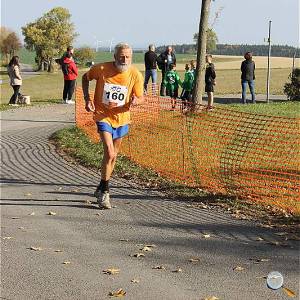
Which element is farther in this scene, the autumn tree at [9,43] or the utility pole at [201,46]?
the autumn tree at [9,43]

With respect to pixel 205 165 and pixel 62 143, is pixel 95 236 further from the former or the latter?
pixel 62 143

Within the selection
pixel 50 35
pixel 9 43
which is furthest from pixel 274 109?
pixel 9 43

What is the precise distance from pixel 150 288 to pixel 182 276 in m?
0.38

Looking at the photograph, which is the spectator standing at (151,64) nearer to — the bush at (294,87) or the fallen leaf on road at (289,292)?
the bush at (294,87)

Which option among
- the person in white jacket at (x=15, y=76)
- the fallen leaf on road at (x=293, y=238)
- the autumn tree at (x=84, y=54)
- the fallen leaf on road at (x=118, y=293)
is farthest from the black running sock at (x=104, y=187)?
the autumn tree at (x=84, y=54)

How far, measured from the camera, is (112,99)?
794 cm

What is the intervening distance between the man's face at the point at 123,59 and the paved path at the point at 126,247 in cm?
166

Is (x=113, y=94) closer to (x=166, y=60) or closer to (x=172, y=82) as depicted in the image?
(x=172, y=82)

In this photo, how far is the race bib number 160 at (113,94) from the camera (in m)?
7.92

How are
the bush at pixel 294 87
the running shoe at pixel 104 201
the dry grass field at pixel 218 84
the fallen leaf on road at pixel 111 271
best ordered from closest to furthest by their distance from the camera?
the fallen leaf on road at pixel 111 271 < the running shoe at pixel 104 201 < the bush at pixel 294 87 < the dry grass field at pixel 218 84

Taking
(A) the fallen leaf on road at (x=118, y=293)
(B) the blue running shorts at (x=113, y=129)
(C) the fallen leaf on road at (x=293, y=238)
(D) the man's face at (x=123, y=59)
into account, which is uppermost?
(D) the man's face at (x=123, y=59)

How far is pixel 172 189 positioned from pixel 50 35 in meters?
82.5

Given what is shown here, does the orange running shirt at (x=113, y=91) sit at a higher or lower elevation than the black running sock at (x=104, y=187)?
higher

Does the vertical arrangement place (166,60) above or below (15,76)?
above
